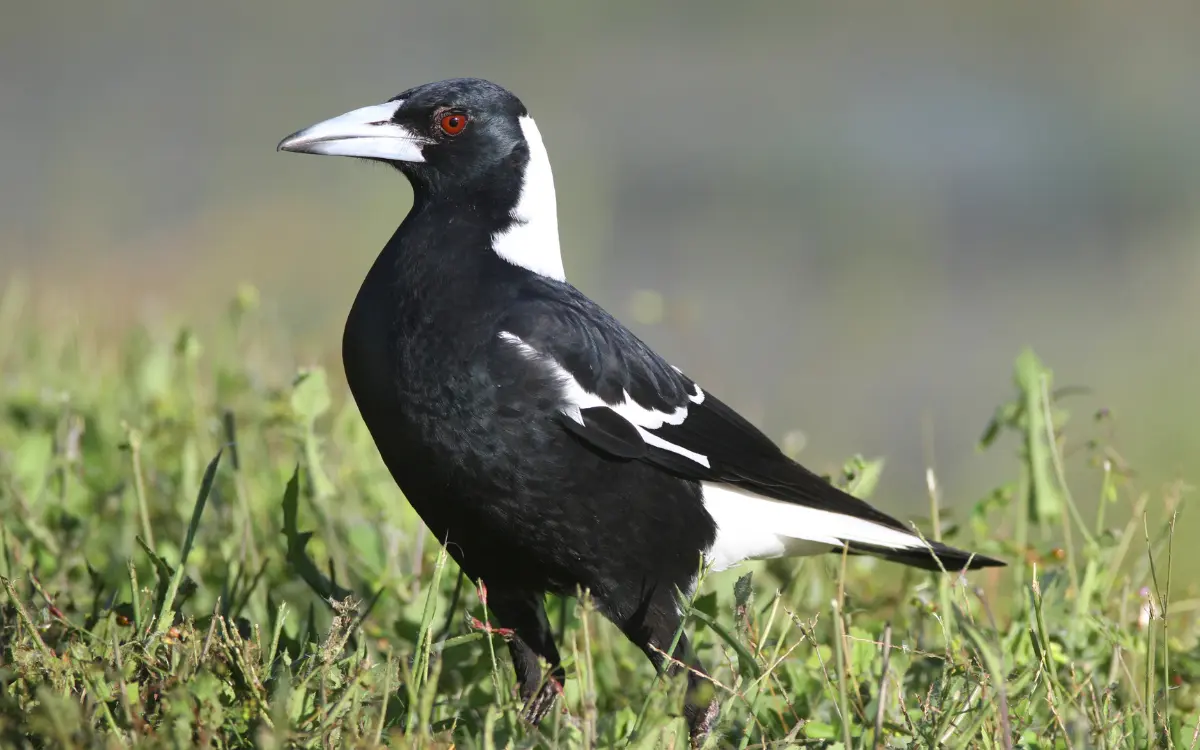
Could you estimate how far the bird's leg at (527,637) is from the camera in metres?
2.54

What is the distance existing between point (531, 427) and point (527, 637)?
1.51 ft

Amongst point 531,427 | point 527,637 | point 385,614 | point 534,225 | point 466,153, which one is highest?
point 466,153

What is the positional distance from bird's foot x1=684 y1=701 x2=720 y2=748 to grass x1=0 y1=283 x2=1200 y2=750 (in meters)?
0.06

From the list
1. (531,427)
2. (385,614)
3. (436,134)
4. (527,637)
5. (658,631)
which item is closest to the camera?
(531,427)

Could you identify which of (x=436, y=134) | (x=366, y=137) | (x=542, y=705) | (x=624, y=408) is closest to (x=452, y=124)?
(x=436, y=134)

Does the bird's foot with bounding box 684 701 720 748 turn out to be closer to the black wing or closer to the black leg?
the black leg

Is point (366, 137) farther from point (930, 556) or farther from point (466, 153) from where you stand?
point (930, 556)

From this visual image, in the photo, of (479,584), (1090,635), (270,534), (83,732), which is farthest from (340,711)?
(1090,635)

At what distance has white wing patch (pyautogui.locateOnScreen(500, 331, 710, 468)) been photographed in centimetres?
238

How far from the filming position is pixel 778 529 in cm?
272

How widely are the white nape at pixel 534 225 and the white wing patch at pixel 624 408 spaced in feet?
1.02

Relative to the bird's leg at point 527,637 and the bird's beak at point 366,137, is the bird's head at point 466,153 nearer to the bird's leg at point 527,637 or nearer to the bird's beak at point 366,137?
the bird's beak at point 366,137

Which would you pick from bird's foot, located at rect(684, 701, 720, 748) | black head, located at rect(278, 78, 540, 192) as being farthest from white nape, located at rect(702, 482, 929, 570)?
black head, located at rect(278, 78, 540, 192)

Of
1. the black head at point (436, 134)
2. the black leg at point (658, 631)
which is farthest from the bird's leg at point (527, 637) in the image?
the black head at point (436, 134)
